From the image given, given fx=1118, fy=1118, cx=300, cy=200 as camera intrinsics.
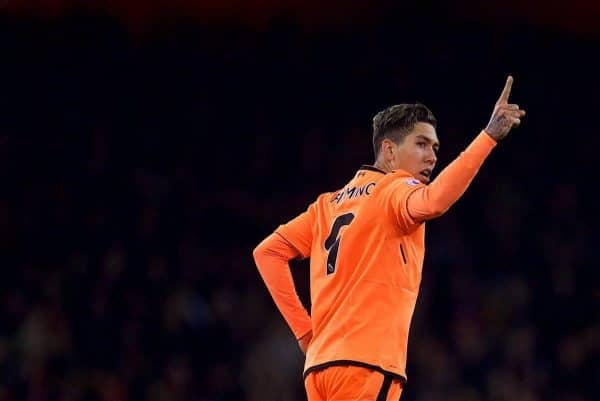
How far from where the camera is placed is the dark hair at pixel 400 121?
410 cm

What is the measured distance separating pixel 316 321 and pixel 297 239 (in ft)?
1.46

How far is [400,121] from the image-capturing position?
4113 mm

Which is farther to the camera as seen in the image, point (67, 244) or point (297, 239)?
point (67, 244)

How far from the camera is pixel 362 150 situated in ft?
30.5

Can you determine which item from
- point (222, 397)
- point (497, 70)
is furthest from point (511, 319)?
point (497, 70)

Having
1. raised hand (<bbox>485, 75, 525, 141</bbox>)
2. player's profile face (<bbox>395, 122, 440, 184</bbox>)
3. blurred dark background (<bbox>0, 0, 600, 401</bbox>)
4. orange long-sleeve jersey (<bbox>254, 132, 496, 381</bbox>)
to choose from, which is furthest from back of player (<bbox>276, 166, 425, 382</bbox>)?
blurred dark background (<bbox>0, 0, 600, 401</bbox>)

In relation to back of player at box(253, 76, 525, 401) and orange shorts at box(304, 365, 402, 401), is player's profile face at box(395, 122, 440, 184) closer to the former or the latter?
back of player at box(253, 76, 525, 401)

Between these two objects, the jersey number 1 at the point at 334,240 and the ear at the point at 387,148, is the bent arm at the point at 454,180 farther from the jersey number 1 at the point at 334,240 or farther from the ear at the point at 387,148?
the ear at the point at 387,148

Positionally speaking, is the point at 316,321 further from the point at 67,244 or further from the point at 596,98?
the point at 596,98

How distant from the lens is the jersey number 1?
3.90 meters

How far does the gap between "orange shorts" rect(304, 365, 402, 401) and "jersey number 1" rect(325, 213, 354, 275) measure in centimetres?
37

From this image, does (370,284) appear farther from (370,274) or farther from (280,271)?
(280,271)

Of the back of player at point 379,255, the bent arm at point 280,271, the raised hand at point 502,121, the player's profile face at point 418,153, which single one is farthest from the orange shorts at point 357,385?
the raised hand at point 502,121

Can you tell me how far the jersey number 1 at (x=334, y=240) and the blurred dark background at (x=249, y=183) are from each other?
11.4 ft
